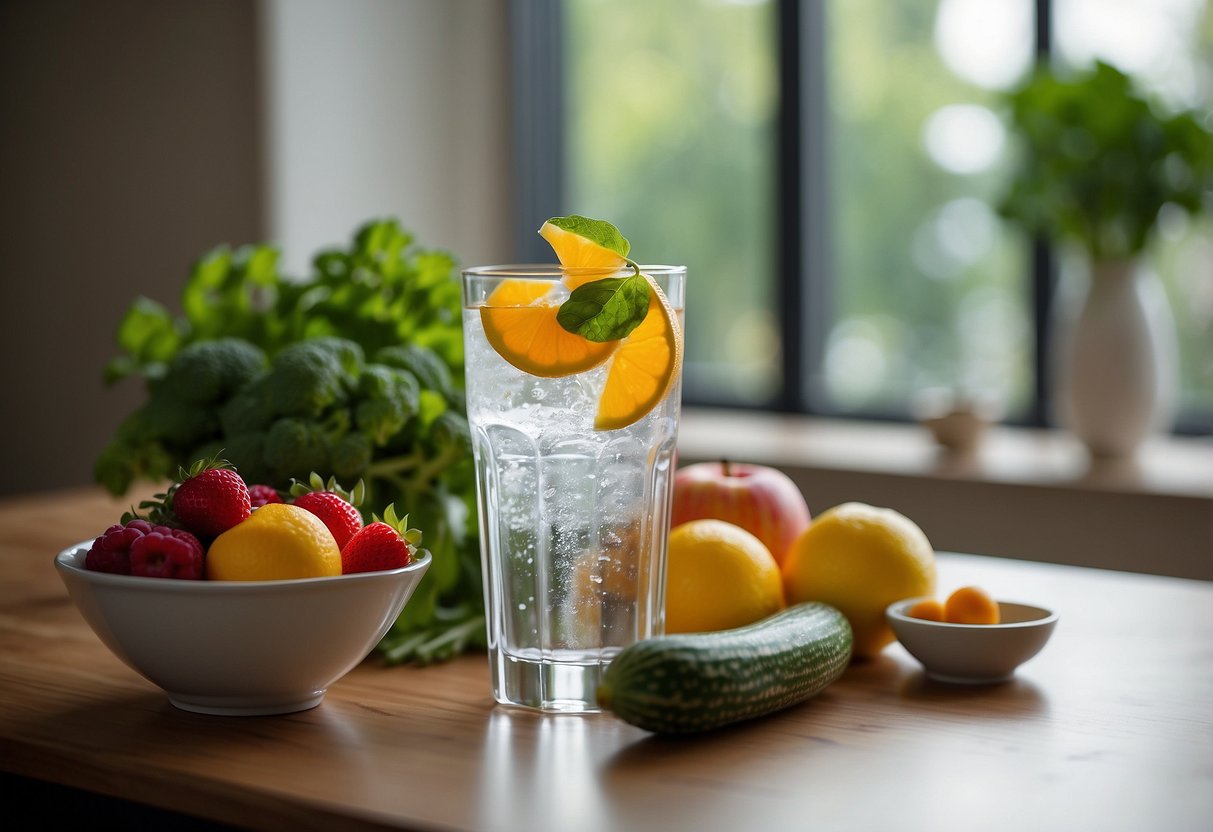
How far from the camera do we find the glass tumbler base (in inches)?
31.0

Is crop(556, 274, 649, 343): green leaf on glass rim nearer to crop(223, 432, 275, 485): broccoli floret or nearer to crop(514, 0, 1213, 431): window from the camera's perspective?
crop(223, 432, 275, 485): broccoli floret

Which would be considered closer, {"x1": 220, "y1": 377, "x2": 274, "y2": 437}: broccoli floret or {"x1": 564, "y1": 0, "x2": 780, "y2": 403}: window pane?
{"x1": 220, "y1": 377, "x2": 274, "y2": 437}: broccoli floret

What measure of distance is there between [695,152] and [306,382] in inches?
95.8

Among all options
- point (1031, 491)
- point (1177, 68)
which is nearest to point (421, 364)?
point (1031, 491)

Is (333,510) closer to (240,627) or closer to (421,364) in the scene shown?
(240,627)

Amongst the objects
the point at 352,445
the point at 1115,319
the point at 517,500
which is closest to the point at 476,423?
the point at 517,500

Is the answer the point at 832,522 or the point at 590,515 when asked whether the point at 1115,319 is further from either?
the point at 590,515

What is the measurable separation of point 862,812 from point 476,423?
332mm

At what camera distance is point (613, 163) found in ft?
11.2

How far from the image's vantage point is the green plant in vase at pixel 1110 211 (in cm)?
224

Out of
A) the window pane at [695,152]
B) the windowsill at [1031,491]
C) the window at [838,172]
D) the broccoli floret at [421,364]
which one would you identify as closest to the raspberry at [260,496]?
the broccoli floret at [421,364]

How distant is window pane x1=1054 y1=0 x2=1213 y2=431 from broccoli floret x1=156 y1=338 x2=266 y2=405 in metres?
2.03

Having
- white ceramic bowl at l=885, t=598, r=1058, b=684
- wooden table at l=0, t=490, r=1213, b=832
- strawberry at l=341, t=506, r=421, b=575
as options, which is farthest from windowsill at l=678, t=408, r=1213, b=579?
strawberry at l=341, t=506, r=421, b=575

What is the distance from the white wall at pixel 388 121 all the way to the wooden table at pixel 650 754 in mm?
2228
